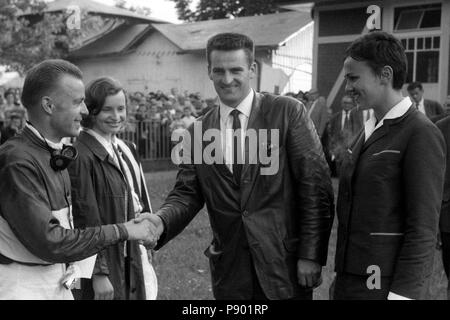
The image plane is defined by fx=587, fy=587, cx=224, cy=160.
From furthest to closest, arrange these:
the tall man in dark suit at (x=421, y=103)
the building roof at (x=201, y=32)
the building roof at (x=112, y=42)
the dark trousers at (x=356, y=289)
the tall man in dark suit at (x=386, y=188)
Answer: the building roof at (x=112, y=42), the building roof at (x=201, y=32), the tall man in dark suit at (x=421, y=103), the dark trousers at (x=356, y=289), the tall man in dark suit at (x=386, y=188)

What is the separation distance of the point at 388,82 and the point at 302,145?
55 centimetres

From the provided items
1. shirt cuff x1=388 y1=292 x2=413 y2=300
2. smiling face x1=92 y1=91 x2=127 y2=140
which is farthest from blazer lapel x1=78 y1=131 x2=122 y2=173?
shirt cuff x1=388 y1=292 x2=413 y2=300

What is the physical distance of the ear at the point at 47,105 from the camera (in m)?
2.79

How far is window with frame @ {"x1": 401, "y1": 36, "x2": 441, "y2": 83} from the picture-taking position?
14648 millimetres

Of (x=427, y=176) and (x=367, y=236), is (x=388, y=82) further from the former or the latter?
(x=367, y=236)

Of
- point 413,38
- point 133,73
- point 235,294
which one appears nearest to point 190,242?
point 235,294

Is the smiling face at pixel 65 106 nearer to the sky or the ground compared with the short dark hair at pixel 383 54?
nearer to the ground

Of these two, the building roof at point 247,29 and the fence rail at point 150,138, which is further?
the building roof at point 247,29

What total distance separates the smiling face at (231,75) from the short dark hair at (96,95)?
100 cm

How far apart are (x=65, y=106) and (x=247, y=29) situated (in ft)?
90.4

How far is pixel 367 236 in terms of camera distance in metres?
2.71

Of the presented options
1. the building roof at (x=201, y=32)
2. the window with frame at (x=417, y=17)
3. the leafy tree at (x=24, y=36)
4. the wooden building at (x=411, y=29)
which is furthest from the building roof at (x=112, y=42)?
the window with frame at (x=417, y=17)

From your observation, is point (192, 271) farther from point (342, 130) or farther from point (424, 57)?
point (424, 57)

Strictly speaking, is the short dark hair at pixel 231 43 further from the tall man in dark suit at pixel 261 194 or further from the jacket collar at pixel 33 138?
the jacket collar at pixel 33 138
